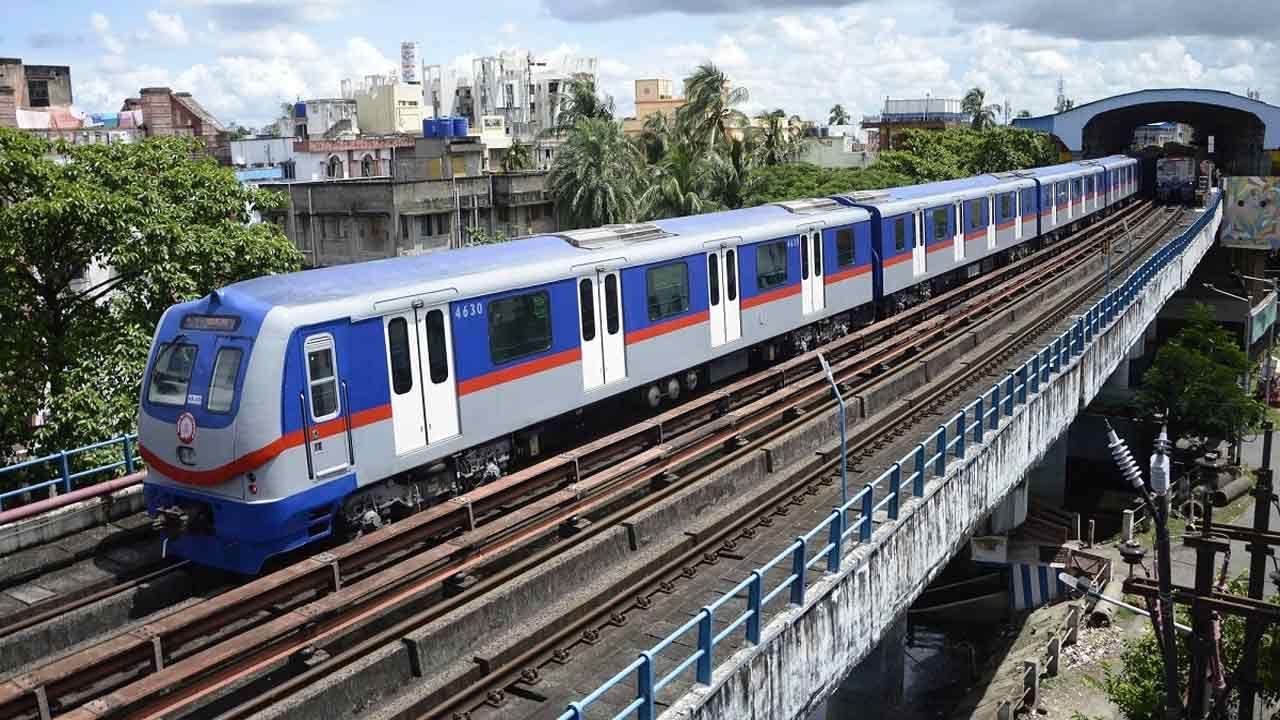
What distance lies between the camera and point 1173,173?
53.8m

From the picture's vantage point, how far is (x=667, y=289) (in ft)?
52.4

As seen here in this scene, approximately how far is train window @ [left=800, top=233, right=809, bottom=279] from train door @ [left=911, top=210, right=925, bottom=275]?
222 inches

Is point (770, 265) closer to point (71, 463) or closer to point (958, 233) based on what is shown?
point (958, 233)

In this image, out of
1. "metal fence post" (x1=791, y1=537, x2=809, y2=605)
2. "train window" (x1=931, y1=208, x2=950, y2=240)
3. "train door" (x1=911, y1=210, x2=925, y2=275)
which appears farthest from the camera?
Answer: "train window" (x1=931, y1=208, x2=950, y2=240)

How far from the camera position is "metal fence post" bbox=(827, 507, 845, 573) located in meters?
10.7

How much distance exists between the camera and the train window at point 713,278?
55.8ft

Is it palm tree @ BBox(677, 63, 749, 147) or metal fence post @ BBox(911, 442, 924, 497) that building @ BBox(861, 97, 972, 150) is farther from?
metal fence post @ BBox(911, 442, 924, 497)

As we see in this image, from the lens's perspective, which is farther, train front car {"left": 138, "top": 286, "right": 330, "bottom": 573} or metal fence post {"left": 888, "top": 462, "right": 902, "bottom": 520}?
metal fence post {"left": 888, "top": 462, "right": 902, "bottom": 520}

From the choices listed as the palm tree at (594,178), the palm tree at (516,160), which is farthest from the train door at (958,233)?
the palm tree at (516,160)

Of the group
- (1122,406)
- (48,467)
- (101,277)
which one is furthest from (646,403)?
(1122,406)

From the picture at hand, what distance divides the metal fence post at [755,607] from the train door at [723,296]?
26.4 feet

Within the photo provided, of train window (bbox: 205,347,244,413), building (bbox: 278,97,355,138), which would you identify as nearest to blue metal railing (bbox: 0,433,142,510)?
train window (bbox: 205,347,244,413)

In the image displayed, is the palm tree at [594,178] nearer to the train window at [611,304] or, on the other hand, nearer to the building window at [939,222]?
the building window at [939,222]

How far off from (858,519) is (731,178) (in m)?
32.0
